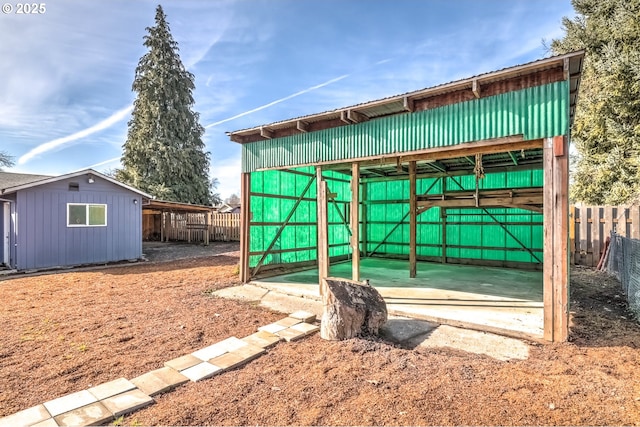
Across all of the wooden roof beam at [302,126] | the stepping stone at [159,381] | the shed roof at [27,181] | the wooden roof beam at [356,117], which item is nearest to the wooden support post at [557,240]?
the wooden roof beam at [356,117]

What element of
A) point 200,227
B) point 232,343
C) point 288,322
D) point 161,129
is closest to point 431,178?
point 288,322

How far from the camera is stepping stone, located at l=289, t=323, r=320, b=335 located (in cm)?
418

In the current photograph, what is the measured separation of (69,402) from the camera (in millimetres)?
2494

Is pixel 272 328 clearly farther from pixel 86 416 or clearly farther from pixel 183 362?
pixel 86 416

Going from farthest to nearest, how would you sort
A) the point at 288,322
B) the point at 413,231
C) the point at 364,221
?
the point at 364,221 < the point at 413,231 < the point at 288,322

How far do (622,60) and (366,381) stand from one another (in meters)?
16.2

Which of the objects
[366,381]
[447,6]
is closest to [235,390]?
[366,381]

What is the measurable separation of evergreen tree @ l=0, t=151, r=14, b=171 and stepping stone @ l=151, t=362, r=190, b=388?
3971 cm

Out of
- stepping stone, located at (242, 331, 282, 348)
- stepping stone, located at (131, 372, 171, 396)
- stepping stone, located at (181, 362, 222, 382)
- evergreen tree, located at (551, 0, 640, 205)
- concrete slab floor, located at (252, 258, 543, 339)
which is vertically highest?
evergreen tree, located at (551, 0, 640, 205)

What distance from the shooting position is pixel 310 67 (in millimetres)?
9156

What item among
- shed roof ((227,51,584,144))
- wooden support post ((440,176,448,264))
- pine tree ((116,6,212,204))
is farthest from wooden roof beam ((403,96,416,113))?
pine tree ((116,6,212,204))

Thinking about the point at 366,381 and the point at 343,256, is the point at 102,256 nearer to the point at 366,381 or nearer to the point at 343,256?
the point at 343,256

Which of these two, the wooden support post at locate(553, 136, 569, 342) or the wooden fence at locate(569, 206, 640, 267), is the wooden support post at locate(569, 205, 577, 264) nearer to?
the wooden fence at locate(569, 206, 640, 267)

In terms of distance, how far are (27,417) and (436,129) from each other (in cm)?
550
